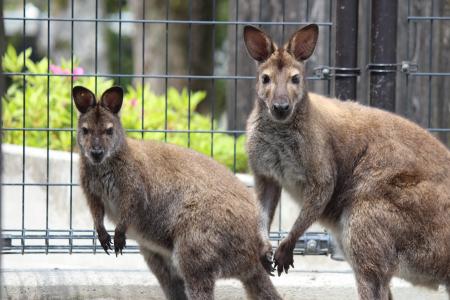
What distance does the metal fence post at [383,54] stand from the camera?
6.86 metres

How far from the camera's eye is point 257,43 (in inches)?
221

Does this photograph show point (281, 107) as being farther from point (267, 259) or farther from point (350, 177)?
point (267, 259)

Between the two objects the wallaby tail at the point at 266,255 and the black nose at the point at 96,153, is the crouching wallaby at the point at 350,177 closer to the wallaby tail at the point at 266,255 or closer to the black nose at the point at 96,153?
the wallaby tail at the point at 266,255

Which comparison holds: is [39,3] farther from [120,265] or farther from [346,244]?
[346,244]

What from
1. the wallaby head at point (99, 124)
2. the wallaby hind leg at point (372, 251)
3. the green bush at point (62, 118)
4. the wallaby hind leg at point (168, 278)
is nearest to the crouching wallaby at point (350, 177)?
the wallaby hind leg at point (372, 251)

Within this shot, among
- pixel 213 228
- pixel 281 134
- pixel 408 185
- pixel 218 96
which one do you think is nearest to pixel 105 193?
pixel 213 228

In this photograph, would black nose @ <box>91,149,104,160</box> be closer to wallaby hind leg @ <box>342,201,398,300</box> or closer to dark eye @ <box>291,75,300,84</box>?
dark eye @ <box>291,75,300,84</box>

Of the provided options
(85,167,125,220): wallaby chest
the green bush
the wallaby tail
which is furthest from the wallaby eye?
the green bush

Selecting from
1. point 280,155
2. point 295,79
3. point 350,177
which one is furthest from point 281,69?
point 350,177

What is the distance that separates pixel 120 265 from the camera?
7.23 m

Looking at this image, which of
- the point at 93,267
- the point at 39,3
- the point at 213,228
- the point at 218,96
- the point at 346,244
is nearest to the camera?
the point at 346,244

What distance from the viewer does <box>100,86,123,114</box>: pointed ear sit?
607cm

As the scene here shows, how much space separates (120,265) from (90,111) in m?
1.61

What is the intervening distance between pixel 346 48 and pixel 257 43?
5.07 feet
